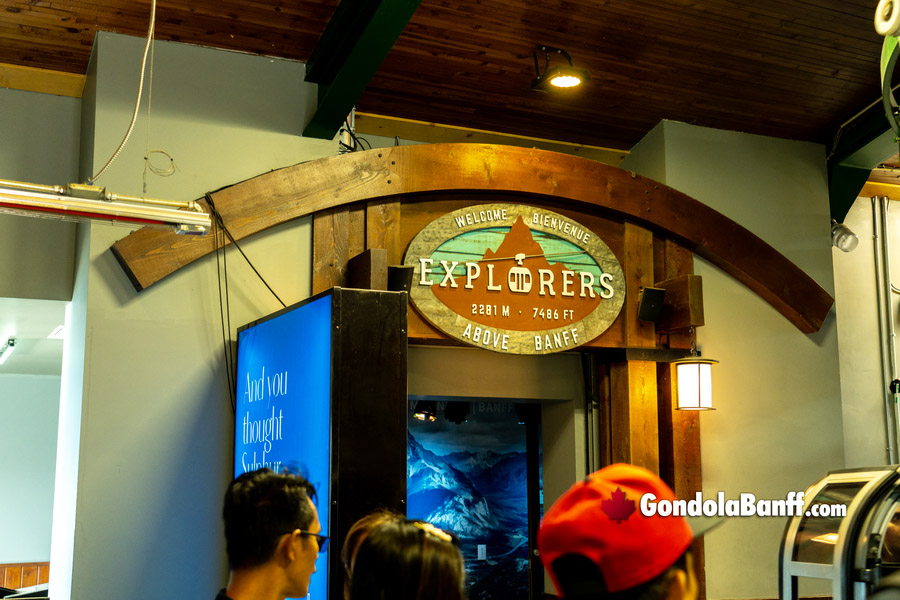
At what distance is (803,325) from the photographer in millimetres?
6023

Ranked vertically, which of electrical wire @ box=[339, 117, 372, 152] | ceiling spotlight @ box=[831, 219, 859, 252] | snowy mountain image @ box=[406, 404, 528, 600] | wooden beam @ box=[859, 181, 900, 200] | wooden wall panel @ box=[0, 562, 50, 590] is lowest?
wooden wall panel @ box=[0, 562, 50, 590]

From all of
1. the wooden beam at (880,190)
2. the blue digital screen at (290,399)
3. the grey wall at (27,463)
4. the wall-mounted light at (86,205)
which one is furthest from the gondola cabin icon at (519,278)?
the grey wall at (27,463)

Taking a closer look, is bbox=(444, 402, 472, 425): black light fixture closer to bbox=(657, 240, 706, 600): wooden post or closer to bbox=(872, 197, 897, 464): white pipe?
bbox=(657, 240, 706, 600): wooden post

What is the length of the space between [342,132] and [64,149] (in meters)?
1.57

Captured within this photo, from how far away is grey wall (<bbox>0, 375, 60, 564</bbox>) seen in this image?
10820 millimetres

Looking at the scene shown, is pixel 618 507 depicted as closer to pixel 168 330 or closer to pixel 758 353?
pixel 168 330

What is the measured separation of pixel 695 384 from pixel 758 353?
0.88 meters

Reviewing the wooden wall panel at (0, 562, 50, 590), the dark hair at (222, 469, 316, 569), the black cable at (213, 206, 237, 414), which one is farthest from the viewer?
the wooden wall panel at (0, 562, 50, 590)

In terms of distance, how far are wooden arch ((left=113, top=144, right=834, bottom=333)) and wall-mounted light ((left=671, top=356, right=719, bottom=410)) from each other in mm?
845

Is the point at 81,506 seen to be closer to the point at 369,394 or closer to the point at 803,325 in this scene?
the point at 369,394

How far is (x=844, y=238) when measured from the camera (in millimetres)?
6266

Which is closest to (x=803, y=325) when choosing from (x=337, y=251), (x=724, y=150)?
(x=724, y=150)

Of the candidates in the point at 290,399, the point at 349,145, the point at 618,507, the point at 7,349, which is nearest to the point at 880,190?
the point at 349,145

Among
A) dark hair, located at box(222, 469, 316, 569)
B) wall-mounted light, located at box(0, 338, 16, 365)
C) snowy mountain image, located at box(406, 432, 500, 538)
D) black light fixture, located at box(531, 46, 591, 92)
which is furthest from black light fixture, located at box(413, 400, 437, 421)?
dark hair, located at box(222, 469, 316, 569)
